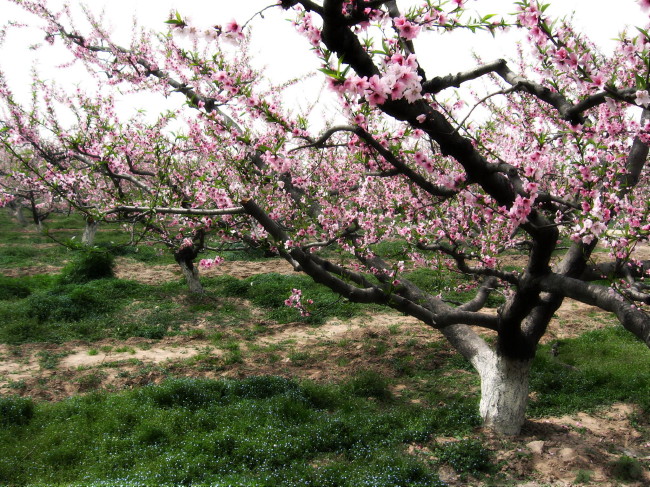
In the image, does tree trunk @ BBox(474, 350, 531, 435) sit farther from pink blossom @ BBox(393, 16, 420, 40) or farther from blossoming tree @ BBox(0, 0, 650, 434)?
pink blossom @ BBox(393, 16, 420, 40)

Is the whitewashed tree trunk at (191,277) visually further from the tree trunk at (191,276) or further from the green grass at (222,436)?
the green grass at (222,436)

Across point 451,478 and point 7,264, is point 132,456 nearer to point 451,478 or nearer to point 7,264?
point 451,478

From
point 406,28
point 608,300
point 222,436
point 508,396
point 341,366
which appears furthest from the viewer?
point 341,366

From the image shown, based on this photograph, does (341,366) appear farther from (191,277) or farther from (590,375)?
(191,277)

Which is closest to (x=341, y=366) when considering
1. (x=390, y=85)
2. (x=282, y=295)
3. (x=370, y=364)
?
(x=370, y=364)

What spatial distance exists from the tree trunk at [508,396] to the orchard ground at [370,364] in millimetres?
197

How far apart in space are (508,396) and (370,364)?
3.08 metres

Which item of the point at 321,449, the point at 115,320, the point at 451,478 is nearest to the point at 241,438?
the point at 321,449

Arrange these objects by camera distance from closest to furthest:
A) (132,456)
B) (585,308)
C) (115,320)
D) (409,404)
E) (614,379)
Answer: (132,456)
(409,404)
(614,379)
(115,320)
(585,308)

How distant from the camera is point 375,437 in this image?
200 inches

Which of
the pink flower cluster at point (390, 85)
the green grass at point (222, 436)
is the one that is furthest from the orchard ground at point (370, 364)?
the pink flower cluster at point (390, 85)

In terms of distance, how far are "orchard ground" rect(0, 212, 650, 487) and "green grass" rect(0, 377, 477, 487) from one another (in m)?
0.31

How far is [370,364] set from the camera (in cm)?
789

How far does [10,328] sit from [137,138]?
485 centimetres
